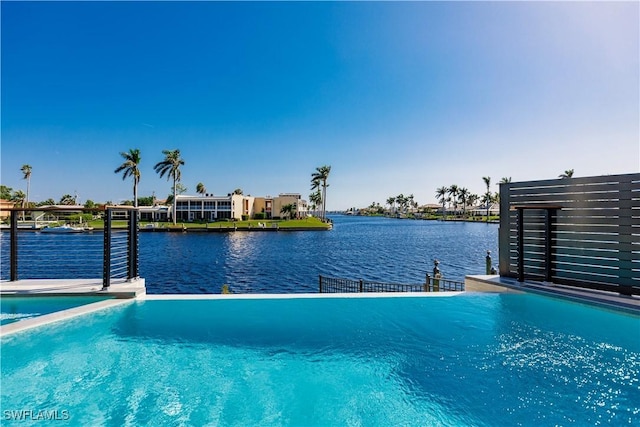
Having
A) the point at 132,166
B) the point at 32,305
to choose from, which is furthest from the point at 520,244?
the point at 132,166

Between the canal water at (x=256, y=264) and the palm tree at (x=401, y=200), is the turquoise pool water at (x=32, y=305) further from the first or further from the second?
the palm tree at (x=401, y=200)

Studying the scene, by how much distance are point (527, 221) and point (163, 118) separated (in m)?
27.3

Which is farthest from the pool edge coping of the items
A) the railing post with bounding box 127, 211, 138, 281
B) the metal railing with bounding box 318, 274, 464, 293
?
the metal railing with bounding box 318, 274, 464, 293

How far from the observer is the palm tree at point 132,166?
48344 millimetres

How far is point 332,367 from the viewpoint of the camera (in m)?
3.80

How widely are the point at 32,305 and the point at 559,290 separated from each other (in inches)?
404

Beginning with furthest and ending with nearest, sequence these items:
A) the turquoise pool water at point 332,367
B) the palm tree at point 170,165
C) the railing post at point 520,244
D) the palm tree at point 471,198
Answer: the palm tree at point 471,198
the palm tree at point 170,165
the railing post at point 520,244
the turquoise pool water at point 332,367

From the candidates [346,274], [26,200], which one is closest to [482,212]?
[346,274]

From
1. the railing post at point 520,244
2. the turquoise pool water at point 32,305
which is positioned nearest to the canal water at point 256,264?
the turquoise pool water at point 32,305

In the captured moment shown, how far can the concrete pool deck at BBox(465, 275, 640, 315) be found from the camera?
531cm

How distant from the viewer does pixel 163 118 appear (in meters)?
25.5

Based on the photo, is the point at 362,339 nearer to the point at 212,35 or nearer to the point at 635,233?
the point at 635,233

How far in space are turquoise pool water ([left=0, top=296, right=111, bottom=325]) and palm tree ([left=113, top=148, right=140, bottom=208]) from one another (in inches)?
1931

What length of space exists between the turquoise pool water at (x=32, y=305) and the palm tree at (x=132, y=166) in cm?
4906
